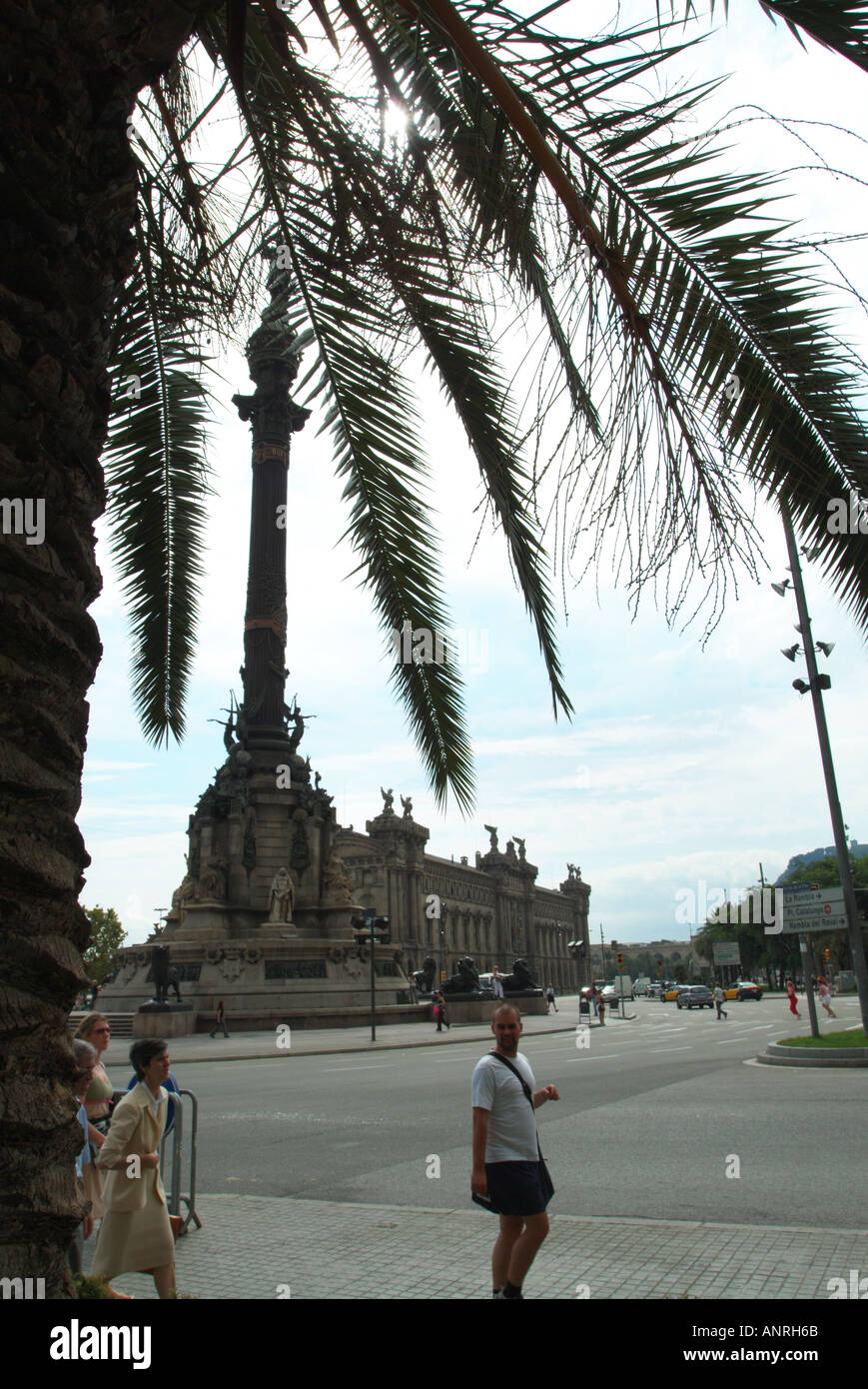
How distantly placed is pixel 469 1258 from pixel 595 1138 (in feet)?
15.0

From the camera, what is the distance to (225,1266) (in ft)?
19.2

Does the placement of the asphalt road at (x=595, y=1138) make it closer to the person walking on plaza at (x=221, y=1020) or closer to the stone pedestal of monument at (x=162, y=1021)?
the person walking on plaza at (x=221, y=1020)

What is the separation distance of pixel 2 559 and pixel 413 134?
2.80 meters

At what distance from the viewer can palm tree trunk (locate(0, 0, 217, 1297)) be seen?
2.45 m

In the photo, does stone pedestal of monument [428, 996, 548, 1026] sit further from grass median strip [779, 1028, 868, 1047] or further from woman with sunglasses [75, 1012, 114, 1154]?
woman with sunglasses [75, 1012, 114, 1154]

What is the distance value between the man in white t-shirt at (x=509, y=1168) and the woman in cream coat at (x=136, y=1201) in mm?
1571

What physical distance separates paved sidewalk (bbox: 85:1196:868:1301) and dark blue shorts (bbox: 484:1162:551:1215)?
0.55 metres

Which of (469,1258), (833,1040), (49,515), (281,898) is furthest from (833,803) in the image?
(281,898)

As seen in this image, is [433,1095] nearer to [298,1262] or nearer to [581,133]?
[298,1262]

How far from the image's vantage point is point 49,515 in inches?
107

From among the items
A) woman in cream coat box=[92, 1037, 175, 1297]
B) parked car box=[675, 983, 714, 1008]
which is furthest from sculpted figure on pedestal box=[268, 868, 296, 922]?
parked car box=[675, 983, 714, 1008]

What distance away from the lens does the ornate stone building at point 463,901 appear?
9481cm
